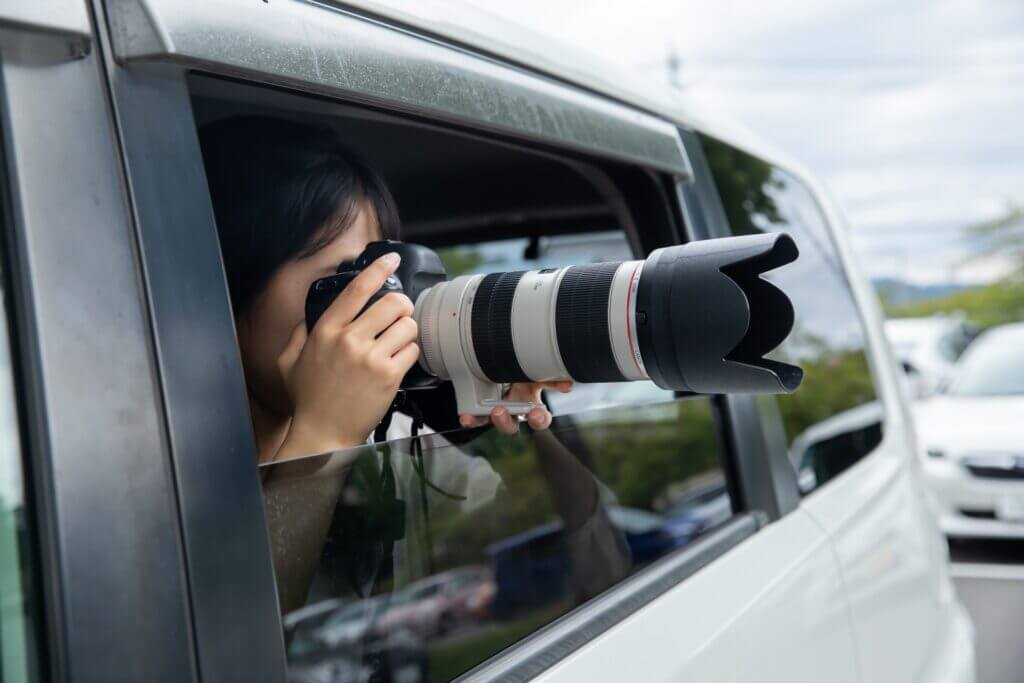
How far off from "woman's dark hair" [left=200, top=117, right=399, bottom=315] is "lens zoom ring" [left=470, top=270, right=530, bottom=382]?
0.73 feet

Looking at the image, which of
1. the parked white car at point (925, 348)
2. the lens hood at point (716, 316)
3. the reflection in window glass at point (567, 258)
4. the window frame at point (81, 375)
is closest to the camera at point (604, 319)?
the lens hood at point (716, 316)

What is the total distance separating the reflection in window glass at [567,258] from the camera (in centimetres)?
185

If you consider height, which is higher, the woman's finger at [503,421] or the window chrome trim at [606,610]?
the woman's finger at [503,421]

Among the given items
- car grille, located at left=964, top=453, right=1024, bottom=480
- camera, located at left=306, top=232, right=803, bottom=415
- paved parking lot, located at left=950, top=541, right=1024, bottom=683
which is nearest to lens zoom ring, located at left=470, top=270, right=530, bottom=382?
camera, located at left=306, top=232, right=803, bottom=415

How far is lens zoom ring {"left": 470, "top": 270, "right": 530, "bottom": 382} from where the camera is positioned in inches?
45.0

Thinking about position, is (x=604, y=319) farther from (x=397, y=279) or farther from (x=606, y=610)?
(x=606, y=610)

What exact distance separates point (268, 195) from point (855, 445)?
5.33 feet

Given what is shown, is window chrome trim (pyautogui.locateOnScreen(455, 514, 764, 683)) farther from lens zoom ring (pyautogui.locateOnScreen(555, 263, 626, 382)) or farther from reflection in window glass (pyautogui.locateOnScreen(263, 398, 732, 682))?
lens zoom ring (pyautogui.locateOnScreen(555, 263, 626, 382))

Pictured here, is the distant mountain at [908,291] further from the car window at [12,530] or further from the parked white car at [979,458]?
the car window at [12,530]

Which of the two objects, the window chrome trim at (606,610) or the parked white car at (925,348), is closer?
the window chrome trim at (606,610)

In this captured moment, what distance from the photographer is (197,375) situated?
72 centimetres

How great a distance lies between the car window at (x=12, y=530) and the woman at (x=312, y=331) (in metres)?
0.25

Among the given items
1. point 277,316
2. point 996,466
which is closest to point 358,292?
point 277,316

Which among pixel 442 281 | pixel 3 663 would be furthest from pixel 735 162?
pixel 3 663
